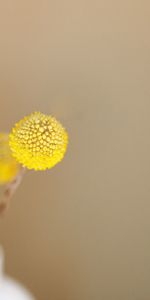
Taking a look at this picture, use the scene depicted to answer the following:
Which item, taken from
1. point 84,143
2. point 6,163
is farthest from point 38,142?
point 84,143

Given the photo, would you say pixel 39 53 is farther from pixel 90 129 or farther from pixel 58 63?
pixel 90 129

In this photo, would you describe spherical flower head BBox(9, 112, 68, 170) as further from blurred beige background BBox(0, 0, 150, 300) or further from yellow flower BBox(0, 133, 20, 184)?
blurred beige background BBox(0, 0, 150, 300)

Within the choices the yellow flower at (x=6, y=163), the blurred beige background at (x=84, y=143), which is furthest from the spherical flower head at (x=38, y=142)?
the blurred beige background at (x=84, y=143)

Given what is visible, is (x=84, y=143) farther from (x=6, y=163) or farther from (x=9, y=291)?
(x=9, y=291)

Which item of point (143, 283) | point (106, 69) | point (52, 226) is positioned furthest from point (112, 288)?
point (106, 69)

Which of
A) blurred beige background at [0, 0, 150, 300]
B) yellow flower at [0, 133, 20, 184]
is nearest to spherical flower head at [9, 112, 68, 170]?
yellow flower at [0, 133, 20, 184]

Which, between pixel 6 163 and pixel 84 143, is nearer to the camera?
pixel 6 163
